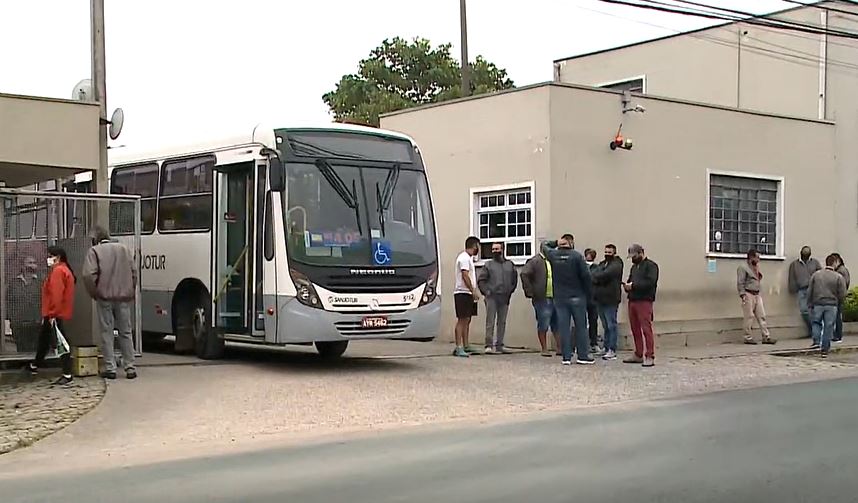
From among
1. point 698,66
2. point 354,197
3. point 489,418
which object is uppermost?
point 698,66

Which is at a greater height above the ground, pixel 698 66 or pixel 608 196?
pixel 698 66

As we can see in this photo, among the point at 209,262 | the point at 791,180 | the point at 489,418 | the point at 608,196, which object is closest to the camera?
the point at 489,418

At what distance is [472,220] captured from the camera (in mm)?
20094

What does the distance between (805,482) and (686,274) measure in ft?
42.7

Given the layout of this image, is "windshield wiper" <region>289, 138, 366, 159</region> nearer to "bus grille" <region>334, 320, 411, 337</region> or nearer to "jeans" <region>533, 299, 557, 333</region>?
"bus grille" <region>334, 320, 411, 337</region>

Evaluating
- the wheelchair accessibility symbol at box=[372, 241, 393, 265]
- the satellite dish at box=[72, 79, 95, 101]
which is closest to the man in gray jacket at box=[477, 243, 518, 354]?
the wheelchair accessibility symbol at box=[372, 241, 393, 265]

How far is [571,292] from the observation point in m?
16.0

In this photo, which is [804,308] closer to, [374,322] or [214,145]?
[374,322]

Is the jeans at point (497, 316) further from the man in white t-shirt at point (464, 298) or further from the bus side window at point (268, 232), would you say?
the bus side window at point (268, 232)

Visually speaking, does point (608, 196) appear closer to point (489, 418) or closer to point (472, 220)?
point (472, 220)

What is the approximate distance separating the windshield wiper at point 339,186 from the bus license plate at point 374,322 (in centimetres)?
112

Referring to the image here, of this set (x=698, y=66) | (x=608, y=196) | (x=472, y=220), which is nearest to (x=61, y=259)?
(x=472, y=220)

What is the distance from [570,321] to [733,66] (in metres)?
13.9

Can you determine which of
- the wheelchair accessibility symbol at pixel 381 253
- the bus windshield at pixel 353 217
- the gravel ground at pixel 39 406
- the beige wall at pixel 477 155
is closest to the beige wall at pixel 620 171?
the beige wall at pixel 477 155
